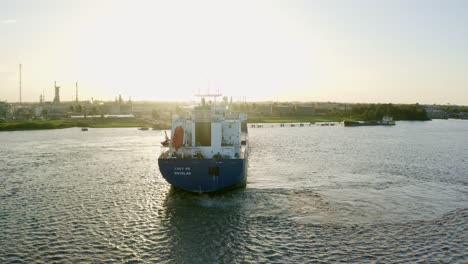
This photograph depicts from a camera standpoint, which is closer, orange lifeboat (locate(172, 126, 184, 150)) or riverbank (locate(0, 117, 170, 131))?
orange lifeboat (locate(172, 126, 184, 150))

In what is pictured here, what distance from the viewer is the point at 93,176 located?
41.6m

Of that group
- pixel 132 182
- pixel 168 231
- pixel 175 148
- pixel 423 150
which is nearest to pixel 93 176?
pixel 132 182

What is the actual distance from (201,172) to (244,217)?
545cm

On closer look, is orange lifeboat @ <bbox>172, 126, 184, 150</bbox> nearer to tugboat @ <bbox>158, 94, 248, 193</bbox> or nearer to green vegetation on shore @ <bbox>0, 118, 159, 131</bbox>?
tugboat @ <bbox>158, 94, 248, 193</bbox>

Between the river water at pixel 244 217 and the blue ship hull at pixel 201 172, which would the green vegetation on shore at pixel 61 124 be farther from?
the blue ship hull at pixel 201 172

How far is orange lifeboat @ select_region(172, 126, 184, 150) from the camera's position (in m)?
32.3

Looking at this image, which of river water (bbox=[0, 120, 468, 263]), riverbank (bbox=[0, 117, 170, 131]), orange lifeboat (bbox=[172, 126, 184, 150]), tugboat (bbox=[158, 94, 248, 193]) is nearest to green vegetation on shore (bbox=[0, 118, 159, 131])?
riverbank (bbox=[0, 117, 170, 131])

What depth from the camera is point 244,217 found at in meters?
26.1

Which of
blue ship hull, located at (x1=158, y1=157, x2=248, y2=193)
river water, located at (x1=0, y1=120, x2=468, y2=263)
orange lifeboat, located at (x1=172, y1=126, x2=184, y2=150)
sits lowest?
river water, located at (x1=0, y1=120, x2=468, y2=263)

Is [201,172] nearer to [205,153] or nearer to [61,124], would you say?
[205,153]

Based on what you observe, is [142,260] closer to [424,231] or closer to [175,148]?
[175,148]

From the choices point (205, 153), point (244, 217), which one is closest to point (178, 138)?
point (205, 153)

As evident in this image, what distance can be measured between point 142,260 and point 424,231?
53.8 feet

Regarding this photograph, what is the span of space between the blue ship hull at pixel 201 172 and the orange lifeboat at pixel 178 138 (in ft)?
8.95
